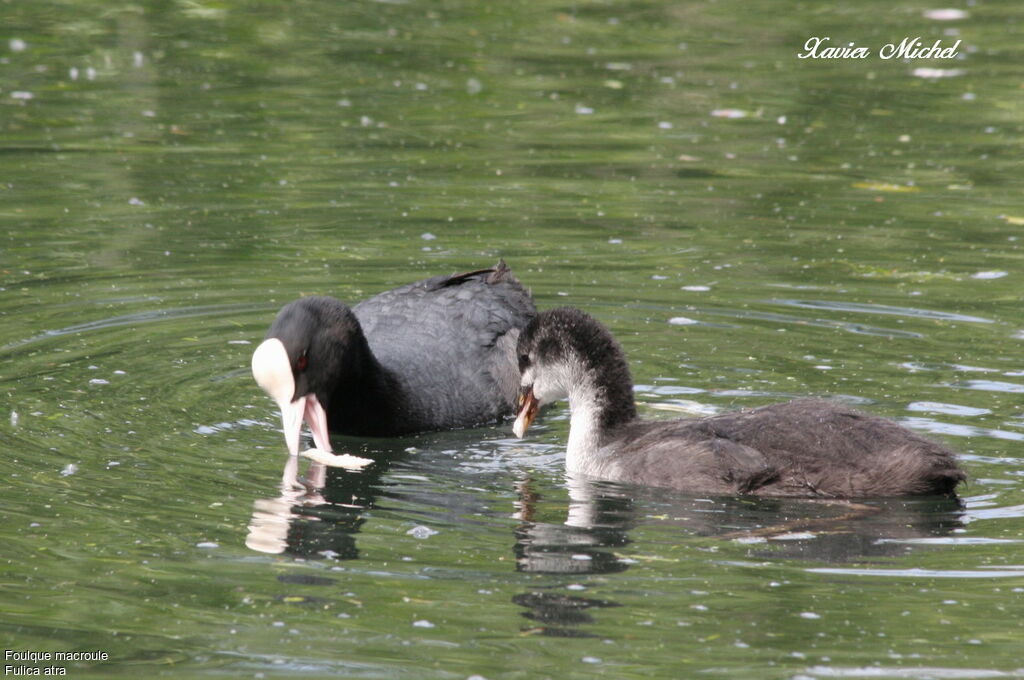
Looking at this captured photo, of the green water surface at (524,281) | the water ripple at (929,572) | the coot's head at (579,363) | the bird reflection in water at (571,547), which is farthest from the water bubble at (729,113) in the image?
the water ripple at (929,572)

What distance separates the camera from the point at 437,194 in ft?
44.6

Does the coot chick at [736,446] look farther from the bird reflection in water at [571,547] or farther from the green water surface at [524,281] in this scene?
the bird reflection in water at [571,547]

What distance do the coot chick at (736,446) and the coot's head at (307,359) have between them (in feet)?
3.84

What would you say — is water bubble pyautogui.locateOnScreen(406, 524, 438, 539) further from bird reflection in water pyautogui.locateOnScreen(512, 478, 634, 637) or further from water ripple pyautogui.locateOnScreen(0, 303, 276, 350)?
water ripple pyautogui.locateOnScreen(0, 303, 276, 350)

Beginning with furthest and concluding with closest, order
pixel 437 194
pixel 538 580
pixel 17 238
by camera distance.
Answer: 1. pixel 437 194
2. pixel 17 238
3. pixel 538 580

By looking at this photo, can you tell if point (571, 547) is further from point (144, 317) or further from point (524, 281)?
point (524, 281)

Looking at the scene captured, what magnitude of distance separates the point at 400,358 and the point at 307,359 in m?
0.95

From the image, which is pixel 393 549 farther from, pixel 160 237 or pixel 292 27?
pixel 292 27

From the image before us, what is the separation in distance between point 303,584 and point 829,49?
44.1ft

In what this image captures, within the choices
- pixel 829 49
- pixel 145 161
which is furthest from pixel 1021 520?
pixel 829 49

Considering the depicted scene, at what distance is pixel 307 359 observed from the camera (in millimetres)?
8336

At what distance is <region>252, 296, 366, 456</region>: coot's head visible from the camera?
8.09 m

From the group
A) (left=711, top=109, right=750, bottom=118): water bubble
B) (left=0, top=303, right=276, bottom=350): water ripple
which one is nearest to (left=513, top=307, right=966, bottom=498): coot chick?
(left=0, top=303, right=276, bottom=350): water ripple

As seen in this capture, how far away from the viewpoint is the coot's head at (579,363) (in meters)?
7.95
